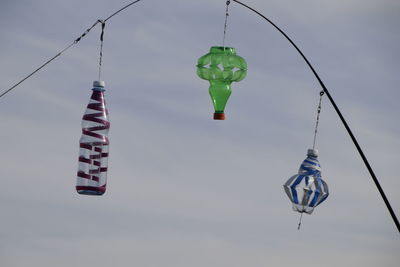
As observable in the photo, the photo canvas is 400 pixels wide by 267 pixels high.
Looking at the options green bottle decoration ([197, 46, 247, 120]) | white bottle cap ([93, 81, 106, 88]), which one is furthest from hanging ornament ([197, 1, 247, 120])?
white bottle cap ([93, 81, 106, 88])

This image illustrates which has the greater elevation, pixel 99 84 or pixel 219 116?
pixel 99 84

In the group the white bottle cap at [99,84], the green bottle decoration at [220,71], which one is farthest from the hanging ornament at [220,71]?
the white bottle cap at [99,84]

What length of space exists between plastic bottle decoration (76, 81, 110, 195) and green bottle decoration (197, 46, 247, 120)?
275cm

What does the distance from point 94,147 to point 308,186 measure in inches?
214

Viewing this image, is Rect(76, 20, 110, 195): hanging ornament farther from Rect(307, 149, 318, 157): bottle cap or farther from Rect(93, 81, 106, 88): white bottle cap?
Rect(307, 149, 318, 157): bottle cap

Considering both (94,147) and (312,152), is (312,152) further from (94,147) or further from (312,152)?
(94,147)

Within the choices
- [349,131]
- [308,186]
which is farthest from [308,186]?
[349,131]

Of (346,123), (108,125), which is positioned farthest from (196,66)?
(346,123)

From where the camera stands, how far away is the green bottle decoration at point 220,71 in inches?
821

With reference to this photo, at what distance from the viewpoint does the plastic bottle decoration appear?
19.7 m

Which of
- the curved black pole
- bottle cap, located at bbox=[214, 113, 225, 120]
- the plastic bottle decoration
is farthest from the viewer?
bottle cap, located at bbox=[214, 113, 225, 120]

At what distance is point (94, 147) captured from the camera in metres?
20.0

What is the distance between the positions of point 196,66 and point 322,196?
461cm

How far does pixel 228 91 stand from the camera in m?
21.3
